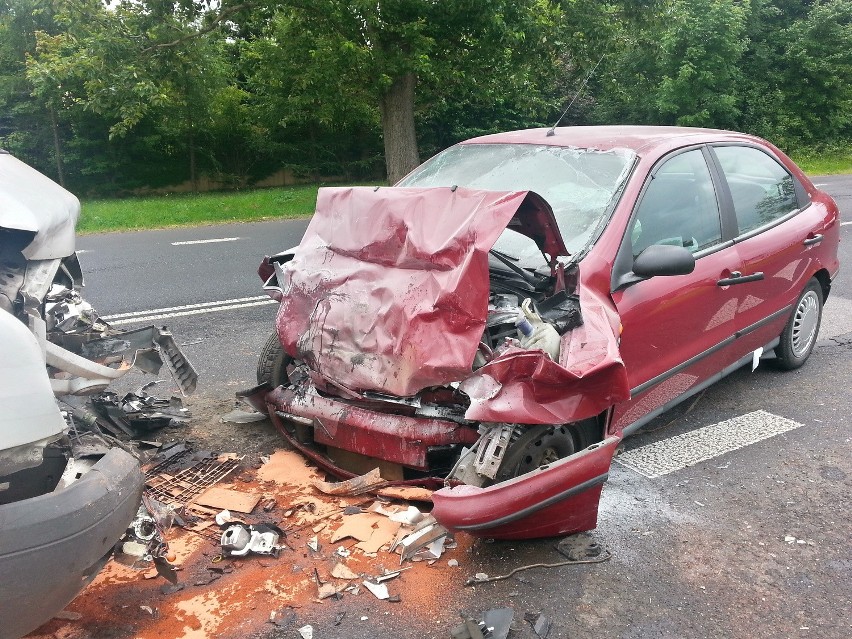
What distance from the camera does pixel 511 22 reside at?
1285 cm

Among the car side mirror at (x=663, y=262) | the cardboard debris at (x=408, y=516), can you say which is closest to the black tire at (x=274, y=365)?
the cardboard debris at (x=408, y=516)

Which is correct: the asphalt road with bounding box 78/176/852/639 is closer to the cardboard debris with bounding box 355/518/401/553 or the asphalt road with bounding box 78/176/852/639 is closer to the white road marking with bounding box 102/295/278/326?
the cardboard debris with bounding box 355/518/401/553

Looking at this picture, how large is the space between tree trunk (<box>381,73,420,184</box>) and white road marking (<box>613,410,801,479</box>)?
11098 mm

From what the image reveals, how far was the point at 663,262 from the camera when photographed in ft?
10.9

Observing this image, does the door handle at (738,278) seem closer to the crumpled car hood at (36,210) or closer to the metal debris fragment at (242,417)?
the metal debris fragment at (242,417)

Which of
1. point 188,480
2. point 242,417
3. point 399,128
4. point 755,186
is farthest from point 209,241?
point 755,186

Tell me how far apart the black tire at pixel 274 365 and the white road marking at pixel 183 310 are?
288cm

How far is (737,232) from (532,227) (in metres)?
1.69

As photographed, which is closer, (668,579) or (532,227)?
(668,579)

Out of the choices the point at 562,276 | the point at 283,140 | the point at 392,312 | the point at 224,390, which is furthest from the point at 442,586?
the point at 283,140

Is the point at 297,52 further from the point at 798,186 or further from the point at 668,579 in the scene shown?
the point at 668,579

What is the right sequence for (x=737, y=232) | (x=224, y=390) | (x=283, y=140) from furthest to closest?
(x=283, y=140)
(x=224, y=390)
(x=737, y=232)

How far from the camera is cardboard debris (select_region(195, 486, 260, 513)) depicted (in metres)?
3.30

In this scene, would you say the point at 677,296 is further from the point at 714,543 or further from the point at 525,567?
the point at 525,567
